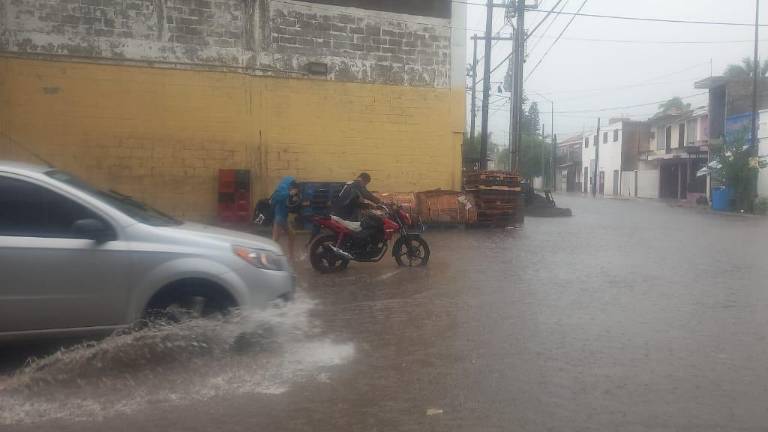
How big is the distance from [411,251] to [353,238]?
125 cm

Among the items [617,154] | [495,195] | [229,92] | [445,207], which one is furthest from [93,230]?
[617,154]

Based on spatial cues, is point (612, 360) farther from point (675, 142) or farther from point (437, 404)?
point (675, 142)

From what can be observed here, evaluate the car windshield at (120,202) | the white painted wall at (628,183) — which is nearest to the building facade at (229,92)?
the car windshield at (120,202)

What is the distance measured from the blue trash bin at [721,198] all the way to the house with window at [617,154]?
23300mm

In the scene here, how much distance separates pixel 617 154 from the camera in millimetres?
58562

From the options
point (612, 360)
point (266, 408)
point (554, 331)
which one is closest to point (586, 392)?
point (612, 360)

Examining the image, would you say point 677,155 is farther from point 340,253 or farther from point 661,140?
point 340,253

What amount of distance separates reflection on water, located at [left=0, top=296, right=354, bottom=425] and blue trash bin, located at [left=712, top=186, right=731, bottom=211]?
29.8 meters

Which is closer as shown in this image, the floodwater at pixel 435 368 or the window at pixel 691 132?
the floodwater at pixel 435 368

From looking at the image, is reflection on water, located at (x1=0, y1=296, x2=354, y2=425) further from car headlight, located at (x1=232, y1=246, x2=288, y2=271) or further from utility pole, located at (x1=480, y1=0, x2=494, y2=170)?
utility pole, located at (x1=480, y1=0, x2=494, y2=170)

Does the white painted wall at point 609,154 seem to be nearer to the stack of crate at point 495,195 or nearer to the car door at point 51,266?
the stack of crate at point 495,195

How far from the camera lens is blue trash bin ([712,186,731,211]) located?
31.0m

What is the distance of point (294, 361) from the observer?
557cm

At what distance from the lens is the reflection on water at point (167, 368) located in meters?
4.63
